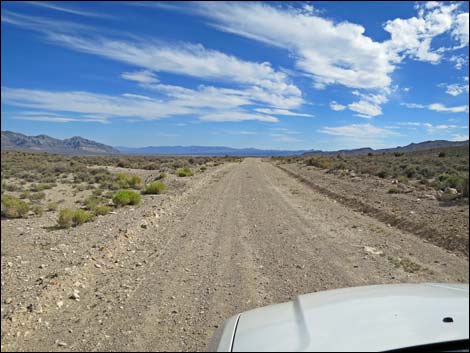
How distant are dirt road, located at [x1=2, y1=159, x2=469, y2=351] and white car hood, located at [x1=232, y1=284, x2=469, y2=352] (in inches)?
77.6

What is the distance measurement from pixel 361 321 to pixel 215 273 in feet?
15.3

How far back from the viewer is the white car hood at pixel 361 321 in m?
2.13

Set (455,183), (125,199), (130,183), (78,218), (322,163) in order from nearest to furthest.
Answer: (78,218) < (125,199) < (455,183) < (130,183) < (322,163)

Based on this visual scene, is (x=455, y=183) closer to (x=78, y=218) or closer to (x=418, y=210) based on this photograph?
(x=418, y=210)

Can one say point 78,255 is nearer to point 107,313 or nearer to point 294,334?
point 107,313

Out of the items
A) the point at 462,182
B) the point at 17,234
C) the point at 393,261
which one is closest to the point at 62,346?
the point at 393,261

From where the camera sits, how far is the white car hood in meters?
2.13

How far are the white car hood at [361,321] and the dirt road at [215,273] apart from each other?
77.6 inches

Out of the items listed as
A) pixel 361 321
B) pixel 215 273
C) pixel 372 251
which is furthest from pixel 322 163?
pixel 361 321

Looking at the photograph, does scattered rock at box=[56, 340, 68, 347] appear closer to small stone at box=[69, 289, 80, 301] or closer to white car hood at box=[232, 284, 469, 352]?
small stone at box=[69, 289, 80, 301]

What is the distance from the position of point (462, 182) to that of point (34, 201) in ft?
53.9

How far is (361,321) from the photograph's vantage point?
7.89 ft

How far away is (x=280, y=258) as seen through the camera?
7809 mm

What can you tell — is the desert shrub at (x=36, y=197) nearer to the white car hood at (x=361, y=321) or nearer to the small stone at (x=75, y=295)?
the small stone at (x=75, y=295)
